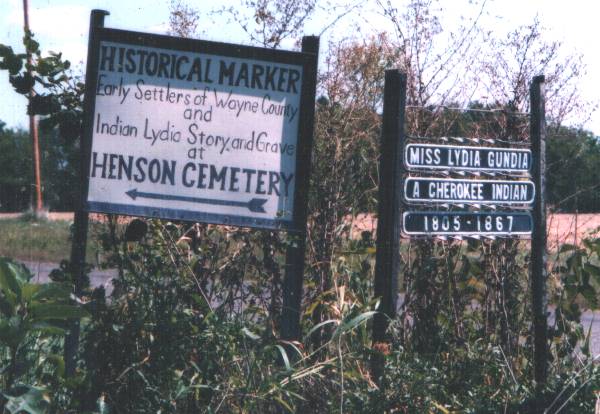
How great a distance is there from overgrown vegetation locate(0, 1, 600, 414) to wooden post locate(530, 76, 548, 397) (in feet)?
0.55

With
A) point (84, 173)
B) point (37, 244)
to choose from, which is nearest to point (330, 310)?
point (84, 173)

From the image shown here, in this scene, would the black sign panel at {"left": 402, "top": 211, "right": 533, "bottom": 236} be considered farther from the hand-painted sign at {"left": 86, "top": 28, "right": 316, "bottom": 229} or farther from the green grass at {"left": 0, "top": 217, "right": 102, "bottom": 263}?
the green grass at {"left": 0, "top": 217, "right": 102, "bottom": 263}

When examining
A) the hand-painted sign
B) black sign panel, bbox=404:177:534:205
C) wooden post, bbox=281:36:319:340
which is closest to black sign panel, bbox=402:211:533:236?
black sign panel, bbox=404:177:534:205

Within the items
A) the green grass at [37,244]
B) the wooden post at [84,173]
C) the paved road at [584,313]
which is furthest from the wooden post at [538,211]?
the green grass at [37,244]

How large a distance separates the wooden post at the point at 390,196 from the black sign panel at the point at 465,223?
11 centimetres

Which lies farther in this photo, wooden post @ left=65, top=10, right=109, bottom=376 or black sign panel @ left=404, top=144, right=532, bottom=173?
black sign panel @ left=404, top=144, right=532, bottom=173

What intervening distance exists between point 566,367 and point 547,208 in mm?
1165

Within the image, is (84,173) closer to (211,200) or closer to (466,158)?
(211,200)

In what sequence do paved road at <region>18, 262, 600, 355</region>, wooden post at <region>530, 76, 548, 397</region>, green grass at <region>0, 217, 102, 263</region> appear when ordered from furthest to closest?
green grass at <region>0, 217, 102, 263</region> < paved road at <region>18, 262, 600, 355</region> < wooden post at <region>530, 76, 548, 397</region>

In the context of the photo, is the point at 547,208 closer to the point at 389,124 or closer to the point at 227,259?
the point at 389,124

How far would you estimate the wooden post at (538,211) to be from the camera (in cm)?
551

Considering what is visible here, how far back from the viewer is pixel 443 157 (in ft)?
17.3

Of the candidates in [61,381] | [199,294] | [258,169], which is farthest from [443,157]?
[61,381]

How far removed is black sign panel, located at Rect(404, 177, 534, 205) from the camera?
518cm
